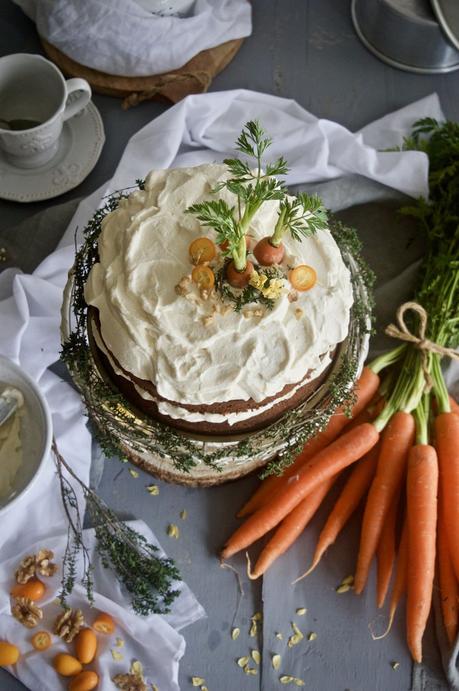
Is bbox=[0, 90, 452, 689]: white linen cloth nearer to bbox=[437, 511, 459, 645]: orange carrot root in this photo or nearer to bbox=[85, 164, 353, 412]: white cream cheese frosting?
bbox=[85, 164, 353, 412]: white cream cheese frosting

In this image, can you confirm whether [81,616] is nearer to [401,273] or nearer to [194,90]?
[401,273]

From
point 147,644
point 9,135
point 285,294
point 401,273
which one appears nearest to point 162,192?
point 285,294

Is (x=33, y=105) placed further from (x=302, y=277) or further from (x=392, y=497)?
(x=392, y=497)

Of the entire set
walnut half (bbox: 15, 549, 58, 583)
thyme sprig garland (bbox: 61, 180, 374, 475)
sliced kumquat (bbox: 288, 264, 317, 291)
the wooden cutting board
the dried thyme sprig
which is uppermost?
sliced kumquat (bbox: 288, 264, 317, 291)

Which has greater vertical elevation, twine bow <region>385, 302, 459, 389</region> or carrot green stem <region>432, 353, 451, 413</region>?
twine bow <region>385, 302, 459, 389</region>

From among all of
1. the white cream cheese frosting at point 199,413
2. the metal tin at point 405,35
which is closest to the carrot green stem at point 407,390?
the white cream cheese frosting at point 199,413

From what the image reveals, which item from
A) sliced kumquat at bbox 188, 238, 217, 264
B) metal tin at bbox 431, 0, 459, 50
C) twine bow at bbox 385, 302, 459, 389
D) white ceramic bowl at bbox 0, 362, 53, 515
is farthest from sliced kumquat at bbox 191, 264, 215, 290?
metal tin at bbox 431, 0, 459, 50
